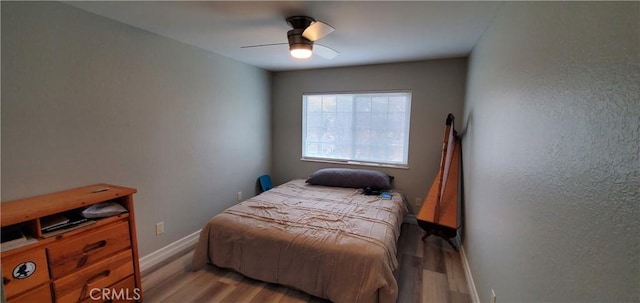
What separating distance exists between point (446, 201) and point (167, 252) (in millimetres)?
2973

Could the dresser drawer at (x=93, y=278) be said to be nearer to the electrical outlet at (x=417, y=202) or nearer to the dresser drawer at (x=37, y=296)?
the dresser drawer at (x=37, y=296)

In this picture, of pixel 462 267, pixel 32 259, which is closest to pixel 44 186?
pixel 32 259

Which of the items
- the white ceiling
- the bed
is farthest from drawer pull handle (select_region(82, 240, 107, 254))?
the white ceiling

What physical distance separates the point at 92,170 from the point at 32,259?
774 millimetres

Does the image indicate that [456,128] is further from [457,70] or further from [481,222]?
[481,222]

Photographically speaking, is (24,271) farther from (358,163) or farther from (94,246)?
A: (358,163)

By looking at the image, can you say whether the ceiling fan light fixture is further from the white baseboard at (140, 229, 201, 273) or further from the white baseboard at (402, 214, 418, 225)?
the white baseboard at (402, 214, 418, 225)

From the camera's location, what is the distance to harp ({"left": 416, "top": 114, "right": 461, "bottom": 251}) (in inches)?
105

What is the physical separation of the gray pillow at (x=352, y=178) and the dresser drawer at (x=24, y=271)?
8.47 feet

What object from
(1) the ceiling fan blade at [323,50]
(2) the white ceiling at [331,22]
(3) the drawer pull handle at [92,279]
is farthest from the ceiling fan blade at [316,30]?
(3) the drawer pull handle at [92,279]

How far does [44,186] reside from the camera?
1.74 m

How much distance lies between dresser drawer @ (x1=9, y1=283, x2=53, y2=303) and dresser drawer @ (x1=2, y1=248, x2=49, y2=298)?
0.09ft

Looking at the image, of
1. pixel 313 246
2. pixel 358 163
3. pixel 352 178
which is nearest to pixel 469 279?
pixel 313 246

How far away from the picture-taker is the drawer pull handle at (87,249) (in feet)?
5.25
